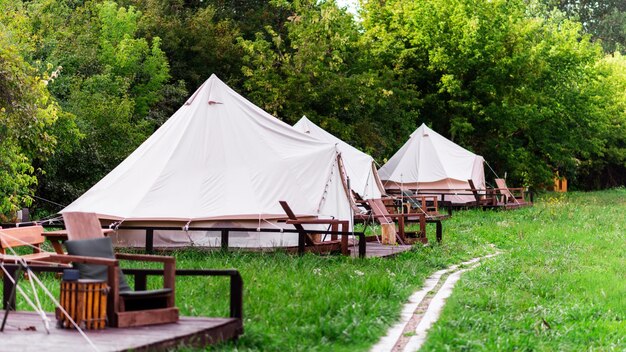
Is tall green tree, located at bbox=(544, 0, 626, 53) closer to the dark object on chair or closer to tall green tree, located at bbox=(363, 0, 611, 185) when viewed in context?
tall green tree, located at bbox=(363, 0, 611, 185)

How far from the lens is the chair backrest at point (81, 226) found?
862 centimetres

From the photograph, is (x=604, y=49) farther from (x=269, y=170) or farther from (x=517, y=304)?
(x=517, y=304)

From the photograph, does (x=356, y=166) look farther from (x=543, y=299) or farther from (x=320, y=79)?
(x=543, y=299)

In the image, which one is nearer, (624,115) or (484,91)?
(484,91)

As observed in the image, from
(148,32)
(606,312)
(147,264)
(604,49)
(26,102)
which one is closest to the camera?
(606,312)

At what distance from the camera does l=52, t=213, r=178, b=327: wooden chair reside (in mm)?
7926

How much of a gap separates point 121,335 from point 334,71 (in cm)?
2963

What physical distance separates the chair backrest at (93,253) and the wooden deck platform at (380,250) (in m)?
8.14

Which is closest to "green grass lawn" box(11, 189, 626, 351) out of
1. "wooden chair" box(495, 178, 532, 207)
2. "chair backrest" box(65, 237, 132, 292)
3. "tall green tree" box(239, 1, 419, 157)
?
"chair backrest" box(65, 237, 132, 292)

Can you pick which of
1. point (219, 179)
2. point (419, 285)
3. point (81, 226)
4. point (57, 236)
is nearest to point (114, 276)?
point (81, 226)

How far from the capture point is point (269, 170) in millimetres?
18141

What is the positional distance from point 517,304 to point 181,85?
79.5ft

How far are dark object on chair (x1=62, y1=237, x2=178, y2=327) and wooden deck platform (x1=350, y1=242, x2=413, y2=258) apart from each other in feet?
26.7

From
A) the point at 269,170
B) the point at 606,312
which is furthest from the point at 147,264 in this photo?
the point at 606,312
